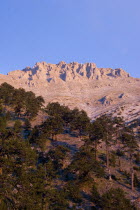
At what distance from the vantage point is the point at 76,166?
3559 centimetres

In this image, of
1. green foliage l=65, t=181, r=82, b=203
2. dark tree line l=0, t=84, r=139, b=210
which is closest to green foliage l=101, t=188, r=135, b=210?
dark tree line l=0, t=84, r=139, b=210

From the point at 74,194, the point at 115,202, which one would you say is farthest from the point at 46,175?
the point at 115,202

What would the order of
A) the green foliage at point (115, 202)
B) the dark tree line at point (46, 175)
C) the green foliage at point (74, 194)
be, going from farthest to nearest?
the green foliage at point (74, 194) < the green foliage at point (115, 202) < the dark tree line at point (46, 175)

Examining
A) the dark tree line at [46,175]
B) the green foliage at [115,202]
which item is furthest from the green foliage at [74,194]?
the green foliage at [115,202]

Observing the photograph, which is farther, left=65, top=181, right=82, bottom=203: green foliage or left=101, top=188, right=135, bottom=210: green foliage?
left=65, top=181, right=82, bottom=203: green foliage

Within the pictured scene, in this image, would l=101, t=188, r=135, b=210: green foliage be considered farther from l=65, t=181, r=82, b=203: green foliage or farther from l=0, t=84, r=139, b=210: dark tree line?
l=65, t=181, r=82, b=203: green foliage

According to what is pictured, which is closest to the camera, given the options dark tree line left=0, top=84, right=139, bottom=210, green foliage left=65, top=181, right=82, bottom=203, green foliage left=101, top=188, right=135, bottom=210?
dark tree line left=0, top=84, right=139, bottom=210

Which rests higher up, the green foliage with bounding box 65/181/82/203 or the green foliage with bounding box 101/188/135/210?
the green foliage with bounding box 101/188/135/210

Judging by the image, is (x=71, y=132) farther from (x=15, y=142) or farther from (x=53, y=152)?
(x=15, y=142)

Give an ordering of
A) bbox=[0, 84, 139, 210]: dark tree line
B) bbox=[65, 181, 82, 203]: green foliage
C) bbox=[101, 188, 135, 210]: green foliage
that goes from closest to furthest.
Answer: bbox=[0, 84, 139, 210]: dark tree line
bbox=[101, 188, 135, 210]: green foliage
bbox=[65, 181, 82, 203]: green foliage

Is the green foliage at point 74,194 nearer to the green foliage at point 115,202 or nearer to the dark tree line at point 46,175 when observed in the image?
the dark tree line at point 46,175

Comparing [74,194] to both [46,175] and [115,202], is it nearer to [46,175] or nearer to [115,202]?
[46,175]

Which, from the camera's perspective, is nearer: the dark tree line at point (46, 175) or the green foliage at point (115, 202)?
the dark tree line at point (46, 175)

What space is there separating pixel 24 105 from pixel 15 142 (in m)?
61.2
